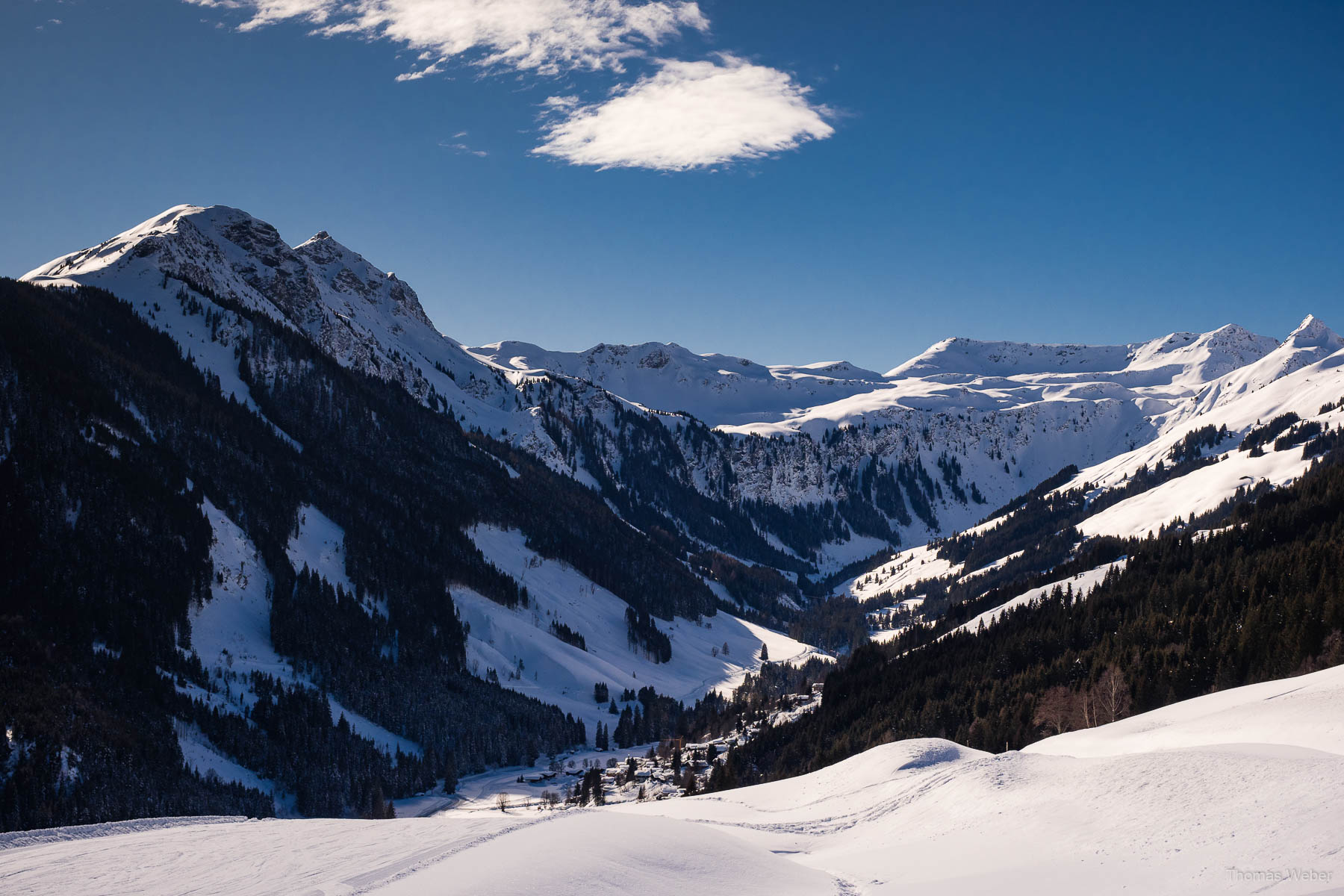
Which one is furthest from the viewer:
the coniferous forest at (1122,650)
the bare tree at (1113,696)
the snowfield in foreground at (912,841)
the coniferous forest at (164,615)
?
the coniferous forest at (164,615)

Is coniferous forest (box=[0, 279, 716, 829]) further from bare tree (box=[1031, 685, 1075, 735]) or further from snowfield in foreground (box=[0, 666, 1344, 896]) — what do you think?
bare tree (box=[1031, 685, 1075, 735])

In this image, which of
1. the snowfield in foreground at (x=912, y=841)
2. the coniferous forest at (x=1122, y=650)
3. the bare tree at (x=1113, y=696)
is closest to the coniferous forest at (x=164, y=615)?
the coniferous forest at (x=1122, y=650)

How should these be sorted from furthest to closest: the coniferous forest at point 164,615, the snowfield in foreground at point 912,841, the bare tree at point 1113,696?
Result: the coniferous forest at point 164,615, the bare tree at point 1113,696, the snowfield in foreground at point 912,841

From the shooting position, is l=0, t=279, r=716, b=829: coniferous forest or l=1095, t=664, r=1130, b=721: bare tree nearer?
l=1095, t=664, r=1130, b=721: bare tree

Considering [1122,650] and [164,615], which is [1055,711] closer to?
[1122,650]

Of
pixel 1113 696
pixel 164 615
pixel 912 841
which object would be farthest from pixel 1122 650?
pixel 164 615

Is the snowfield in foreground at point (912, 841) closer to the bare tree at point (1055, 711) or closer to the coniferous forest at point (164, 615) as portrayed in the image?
the bare tree at point (1055, 711)

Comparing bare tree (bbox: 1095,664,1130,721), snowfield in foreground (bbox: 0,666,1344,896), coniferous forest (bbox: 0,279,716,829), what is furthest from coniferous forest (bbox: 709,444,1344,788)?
coniferous forest (bbox: 0,279,716,829)

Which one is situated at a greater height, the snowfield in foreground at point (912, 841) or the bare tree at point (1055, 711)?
the snowfield in foreground at point (912, 841)

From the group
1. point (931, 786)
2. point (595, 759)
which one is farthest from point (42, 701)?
point (931, 786)

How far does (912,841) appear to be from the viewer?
1244 inches

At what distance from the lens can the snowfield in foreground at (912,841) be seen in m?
23.0

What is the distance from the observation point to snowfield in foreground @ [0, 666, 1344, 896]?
22953mm

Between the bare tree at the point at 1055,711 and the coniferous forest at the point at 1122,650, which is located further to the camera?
the bare tree at the point at 1055,711
